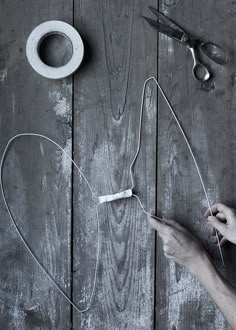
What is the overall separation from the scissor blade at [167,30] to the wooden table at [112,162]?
0.10 ft

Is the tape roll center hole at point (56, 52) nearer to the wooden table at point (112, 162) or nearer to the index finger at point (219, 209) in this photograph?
the wooden table at point (112, 162)

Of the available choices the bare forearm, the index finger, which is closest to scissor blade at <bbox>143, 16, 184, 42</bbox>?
the index finger

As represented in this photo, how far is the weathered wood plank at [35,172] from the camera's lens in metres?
1.07

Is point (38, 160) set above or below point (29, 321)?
above

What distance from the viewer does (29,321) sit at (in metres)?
1.08

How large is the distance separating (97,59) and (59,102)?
0.46 ft

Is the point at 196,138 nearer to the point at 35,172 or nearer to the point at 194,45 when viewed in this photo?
the point at 194,45

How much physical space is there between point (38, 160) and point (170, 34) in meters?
0.44

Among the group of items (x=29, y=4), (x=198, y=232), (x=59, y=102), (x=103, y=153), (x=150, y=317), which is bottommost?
(x=150, y=317)

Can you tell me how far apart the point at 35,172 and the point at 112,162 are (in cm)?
19

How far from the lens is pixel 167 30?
1021 millimetres

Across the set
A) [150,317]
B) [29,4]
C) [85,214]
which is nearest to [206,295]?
[150,317]

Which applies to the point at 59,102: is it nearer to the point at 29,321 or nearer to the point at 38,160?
the point at 38,160

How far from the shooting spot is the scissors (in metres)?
1.02
